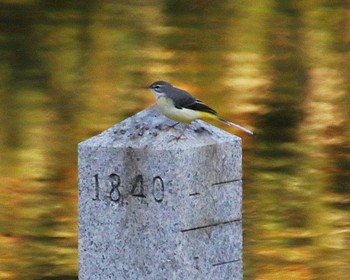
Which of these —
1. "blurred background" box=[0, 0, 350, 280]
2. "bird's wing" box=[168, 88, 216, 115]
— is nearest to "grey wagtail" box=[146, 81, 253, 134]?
"bird's wing" box=[168, 88, 216, 115]

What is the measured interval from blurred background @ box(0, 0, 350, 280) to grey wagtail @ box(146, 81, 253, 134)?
95.9 inches

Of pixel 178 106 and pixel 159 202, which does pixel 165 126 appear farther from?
pixel 159 202

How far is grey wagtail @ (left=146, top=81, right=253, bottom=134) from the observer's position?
282 inches

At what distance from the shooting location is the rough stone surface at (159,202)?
6.96 m

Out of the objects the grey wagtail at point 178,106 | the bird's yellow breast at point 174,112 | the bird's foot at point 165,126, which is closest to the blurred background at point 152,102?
the grey wagtail at point 178,106

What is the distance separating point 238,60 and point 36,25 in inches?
50.9

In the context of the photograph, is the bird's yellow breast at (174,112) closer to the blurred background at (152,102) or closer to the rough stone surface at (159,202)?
the rough stone surface at (159,202)

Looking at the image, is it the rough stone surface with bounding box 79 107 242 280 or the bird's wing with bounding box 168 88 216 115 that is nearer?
the rough stone surface with bounding box 79 107 242 280

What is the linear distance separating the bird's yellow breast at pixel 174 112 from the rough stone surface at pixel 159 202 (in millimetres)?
37

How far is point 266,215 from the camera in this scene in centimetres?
983

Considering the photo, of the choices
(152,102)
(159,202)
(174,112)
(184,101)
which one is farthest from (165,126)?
(152,102)

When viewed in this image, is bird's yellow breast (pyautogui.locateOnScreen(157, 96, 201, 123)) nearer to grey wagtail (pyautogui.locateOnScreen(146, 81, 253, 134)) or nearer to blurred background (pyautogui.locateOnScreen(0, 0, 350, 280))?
grey wagtail (pyautogui.locateOnScreen(146, 81, 253, 134))

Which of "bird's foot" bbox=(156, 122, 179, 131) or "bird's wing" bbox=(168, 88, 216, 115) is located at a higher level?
"bird's wing" bbox=(168, 88, 216, 115)

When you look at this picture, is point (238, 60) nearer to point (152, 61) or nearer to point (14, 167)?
point (152, 61)
